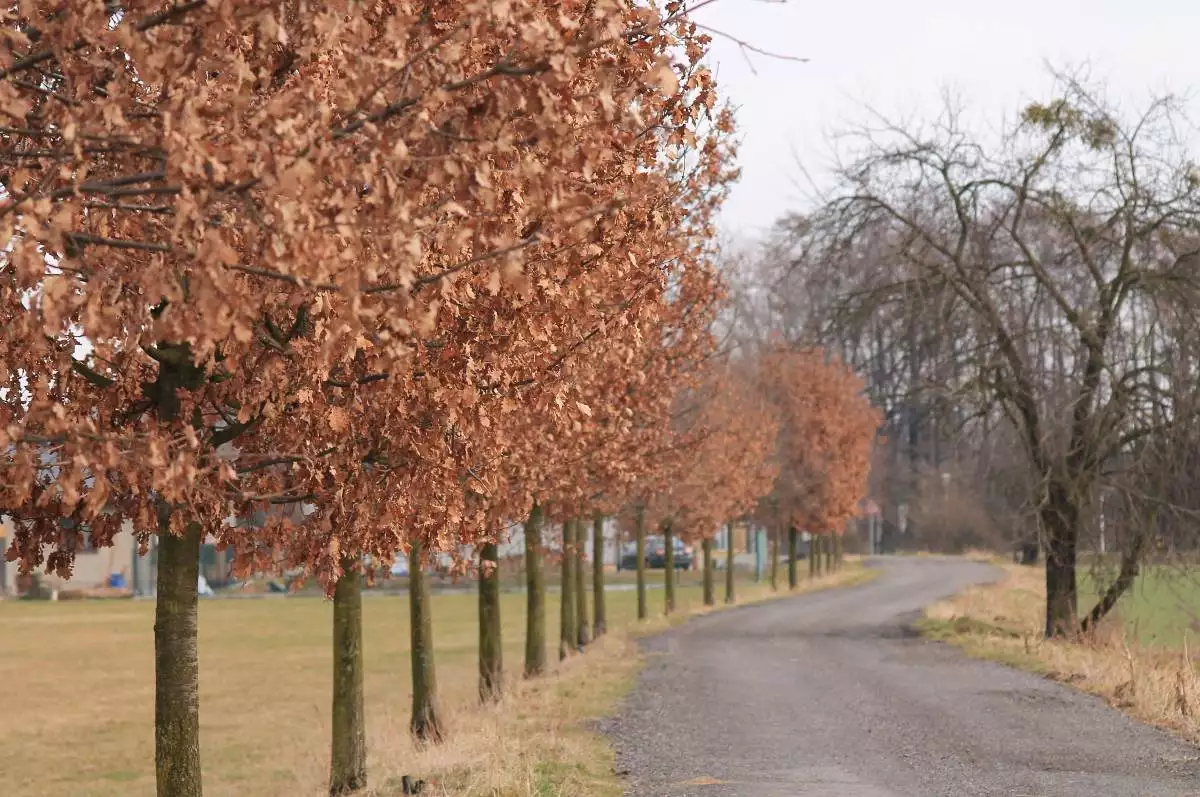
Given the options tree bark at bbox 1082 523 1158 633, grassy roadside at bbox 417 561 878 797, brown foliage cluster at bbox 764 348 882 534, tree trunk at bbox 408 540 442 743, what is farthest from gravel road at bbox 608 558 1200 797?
brown foliage cluster at bbox 764 348 882 534

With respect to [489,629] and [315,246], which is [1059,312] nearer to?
[489,629]

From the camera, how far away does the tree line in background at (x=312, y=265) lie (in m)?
5.55

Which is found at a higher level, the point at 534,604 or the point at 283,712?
the point at 534,604

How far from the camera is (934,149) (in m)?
27.2

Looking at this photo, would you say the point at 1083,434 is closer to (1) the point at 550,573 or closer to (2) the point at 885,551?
(1) the point at 550,573

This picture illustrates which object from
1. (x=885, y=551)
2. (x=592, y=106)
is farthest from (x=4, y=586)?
(x=592, y=106)

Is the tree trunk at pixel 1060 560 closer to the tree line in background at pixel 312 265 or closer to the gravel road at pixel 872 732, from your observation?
the gravel road at pixel 872 732

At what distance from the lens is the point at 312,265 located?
5.46 meters

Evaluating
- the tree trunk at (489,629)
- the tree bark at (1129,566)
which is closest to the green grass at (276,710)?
the tree trunk at (489,629)

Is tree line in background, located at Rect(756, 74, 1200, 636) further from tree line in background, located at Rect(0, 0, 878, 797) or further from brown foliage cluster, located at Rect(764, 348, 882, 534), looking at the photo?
brown foliage cluster, located at Rect(764, 348, 882, 534)

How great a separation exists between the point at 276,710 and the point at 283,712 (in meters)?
0.35

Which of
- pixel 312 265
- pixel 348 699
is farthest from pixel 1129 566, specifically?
pixel 312 265

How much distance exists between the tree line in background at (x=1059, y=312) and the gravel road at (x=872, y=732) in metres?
3.63

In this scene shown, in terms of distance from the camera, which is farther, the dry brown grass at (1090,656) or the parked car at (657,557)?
the parked car at (657,557)
